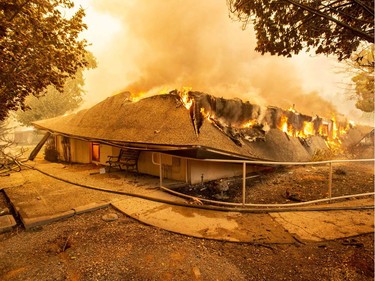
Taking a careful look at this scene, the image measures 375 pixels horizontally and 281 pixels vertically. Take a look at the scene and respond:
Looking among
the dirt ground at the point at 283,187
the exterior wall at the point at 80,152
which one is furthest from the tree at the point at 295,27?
the exterior wall at the point at 80,152

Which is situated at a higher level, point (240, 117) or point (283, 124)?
point (240, 117)

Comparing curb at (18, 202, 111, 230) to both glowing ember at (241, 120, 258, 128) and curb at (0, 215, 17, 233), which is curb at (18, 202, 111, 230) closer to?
curb at (0, 215, 17, 233)

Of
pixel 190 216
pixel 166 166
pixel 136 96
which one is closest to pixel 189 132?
pixel 166 166

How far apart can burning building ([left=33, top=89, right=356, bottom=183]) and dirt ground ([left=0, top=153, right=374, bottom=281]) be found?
10.1 feet

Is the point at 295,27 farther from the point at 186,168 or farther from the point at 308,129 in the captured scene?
the point at 308,129

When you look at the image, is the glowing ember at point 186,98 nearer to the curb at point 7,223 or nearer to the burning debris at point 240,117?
the burning debris at point 240,117

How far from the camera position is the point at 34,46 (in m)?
6.57

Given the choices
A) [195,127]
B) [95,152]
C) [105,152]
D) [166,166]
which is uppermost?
[195,127]

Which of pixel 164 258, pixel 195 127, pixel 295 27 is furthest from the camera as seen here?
pixel 195 127

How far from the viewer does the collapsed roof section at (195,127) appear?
7395mm

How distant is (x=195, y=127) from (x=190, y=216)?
10.3 feet

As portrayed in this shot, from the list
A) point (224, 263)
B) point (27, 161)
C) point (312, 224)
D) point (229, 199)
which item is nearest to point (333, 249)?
point (312, 224)

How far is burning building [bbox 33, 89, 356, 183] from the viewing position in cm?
748

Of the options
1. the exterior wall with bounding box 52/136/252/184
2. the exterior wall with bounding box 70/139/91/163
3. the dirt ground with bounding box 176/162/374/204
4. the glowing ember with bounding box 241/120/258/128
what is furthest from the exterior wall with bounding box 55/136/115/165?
the glowing ember with bounding box 241/120/258/128
